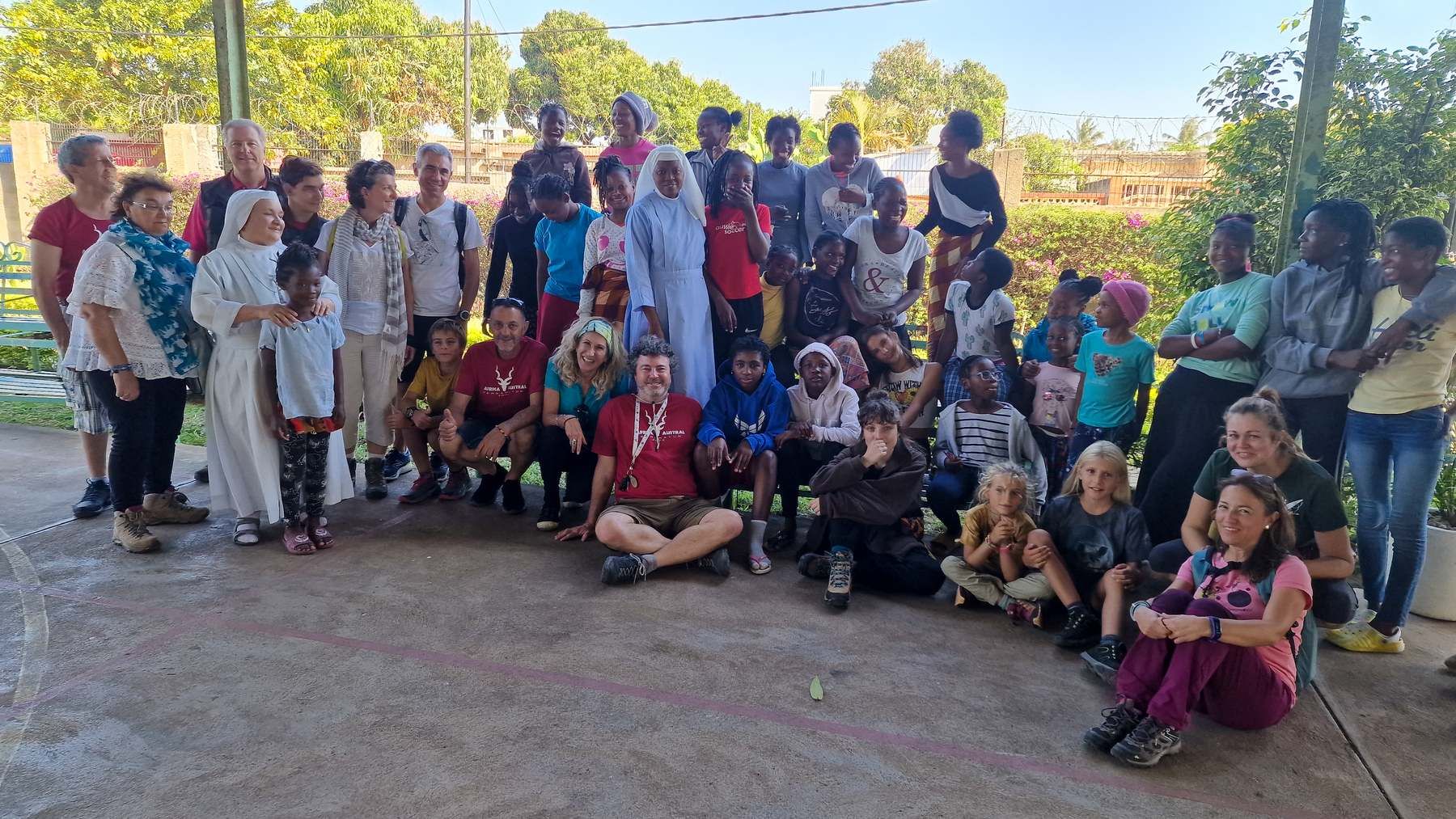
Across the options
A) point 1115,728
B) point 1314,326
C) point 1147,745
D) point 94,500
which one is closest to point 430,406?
point 94,500

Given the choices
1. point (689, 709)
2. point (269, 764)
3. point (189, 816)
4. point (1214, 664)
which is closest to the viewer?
point (189, 816)

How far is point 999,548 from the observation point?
388cm

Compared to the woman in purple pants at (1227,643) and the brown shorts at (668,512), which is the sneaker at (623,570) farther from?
the woman in purple pants at (1227,643)

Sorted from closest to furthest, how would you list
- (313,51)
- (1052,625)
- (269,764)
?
(269,764)
(1052,625)
(313,51)

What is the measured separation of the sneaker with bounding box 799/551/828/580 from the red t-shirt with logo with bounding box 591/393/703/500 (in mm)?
652

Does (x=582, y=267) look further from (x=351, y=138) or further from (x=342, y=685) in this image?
(x=351, y=138)

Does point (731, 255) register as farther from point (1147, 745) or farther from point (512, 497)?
point (1147, 745)

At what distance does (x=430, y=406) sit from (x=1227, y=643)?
412 cm

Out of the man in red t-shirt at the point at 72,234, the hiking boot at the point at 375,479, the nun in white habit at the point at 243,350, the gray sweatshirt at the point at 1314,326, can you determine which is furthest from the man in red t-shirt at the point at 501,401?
the gray sweatshirt at the point at 1314,326

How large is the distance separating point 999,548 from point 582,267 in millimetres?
2839

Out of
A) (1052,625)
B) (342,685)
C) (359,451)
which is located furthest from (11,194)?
(1052,625)

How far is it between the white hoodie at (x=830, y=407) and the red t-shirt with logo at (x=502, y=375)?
146cm

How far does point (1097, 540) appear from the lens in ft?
12.3

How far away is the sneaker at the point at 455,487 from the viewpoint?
17.5ft
